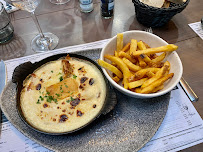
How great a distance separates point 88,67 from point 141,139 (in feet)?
2.30

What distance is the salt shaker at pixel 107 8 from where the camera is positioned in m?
2.02

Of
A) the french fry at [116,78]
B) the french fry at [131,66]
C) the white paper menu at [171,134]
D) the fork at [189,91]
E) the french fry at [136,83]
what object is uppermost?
the french fry at [131,66]

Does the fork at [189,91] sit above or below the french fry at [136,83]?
below

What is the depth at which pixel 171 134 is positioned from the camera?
1291 millimetres

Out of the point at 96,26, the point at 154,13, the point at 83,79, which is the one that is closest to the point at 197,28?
the point at 154,13

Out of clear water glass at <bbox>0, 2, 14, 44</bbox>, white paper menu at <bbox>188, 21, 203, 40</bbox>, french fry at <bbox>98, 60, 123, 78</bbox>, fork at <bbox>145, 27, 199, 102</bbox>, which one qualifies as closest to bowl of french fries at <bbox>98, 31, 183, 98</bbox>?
french fry at <bbox>98, 60, 123, 78</bbox>

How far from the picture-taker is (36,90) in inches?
54.1

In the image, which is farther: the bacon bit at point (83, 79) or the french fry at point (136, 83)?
the bacon bit at point (83, 79)

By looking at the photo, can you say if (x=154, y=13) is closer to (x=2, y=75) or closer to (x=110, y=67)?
(x=110, y=67)

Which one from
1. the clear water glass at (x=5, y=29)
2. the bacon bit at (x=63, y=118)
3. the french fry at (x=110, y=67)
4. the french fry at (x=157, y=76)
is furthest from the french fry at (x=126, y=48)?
the clear water glass at (x=5, y=29)

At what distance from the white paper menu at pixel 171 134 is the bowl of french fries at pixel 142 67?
259mm

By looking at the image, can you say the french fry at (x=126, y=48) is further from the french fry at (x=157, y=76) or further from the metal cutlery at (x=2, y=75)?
the metal cutlery at (x=2, y=75)

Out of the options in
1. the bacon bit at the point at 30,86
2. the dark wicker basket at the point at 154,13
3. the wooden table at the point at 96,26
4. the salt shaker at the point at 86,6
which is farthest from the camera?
the salt shaker at the point at 86,6

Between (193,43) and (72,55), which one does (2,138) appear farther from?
(193,43)
